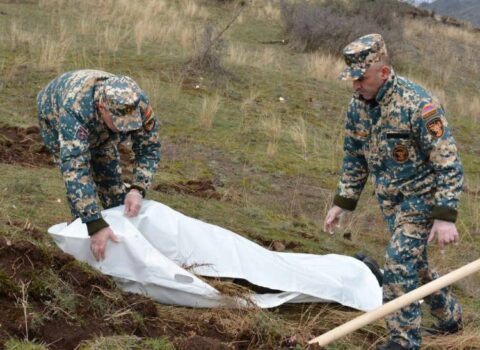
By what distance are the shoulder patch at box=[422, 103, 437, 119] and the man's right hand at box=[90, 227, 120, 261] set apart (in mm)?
1860

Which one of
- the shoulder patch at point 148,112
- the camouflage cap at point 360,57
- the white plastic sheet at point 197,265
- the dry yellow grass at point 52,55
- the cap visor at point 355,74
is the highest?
the camouflage cap at point 360,57

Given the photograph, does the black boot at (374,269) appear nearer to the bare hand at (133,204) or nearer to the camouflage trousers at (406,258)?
the camouflage trousers at (406,258)

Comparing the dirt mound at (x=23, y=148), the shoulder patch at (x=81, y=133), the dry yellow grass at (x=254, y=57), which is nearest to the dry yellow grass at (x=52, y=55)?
the dirt mound at (x=23, y=148)

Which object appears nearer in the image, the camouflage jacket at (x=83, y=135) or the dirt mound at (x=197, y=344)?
the dirt mound at (x=197, y=344)

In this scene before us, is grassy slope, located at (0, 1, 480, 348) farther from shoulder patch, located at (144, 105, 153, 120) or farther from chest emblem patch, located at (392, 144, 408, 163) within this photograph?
chest emblem patch, located at (392, 144, 408, 163)

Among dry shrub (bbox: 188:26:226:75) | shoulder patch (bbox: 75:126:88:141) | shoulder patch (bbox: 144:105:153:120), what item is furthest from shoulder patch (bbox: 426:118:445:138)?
dry shrub (bbox: 188:26:226:75)

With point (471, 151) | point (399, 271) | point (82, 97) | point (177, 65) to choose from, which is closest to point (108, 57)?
point (177, 65)

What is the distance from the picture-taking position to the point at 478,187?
32.8 ft

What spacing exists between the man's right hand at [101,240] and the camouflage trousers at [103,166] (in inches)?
29.1

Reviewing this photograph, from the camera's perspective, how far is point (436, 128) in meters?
3.96

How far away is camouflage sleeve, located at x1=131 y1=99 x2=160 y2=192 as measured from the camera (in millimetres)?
4673

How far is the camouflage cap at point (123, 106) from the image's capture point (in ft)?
13.4

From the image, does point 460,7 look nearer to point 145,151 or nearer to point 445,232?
point 145,151

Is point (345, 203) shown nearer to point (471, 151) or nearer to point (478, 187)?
point (478, 187)
